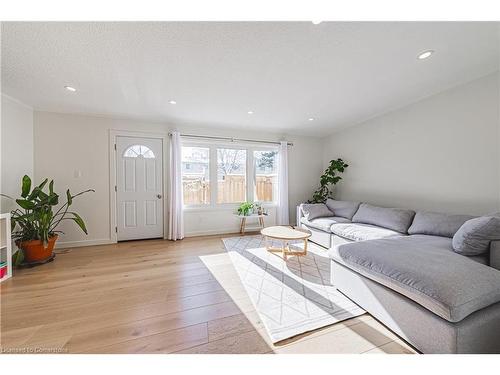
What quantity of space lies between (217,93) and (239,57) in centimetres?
84

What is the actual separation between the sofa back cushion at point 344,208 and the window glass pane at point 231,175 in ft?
6.37

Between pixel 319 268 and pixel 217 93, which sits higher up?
pixel 217 93

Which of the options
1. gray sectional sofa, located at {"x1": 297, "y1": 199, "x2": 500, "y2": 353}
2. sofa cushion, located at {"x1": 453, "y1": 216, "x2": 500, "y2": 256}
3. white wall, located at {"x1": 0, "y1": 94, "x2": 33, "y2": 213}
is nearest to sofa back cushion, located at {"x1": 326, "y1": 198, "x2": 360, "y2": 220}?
gray sectional sofa, located at {"x1": 297, "y1": 199, "x2": 500, "y2": 353}

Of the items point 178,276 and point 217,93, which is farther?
point 217,93

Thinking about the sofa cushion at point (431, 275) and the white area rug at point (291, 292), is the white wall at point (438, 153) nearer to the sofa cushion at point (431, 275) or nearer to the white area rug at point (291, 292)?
the sofa cushion at point (431, 275)

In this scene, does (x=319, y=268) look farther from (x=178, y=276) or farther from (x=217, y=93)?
(x=217, y=93)

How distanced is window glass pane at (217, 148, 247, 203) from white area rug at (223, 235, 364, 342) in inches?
64.3

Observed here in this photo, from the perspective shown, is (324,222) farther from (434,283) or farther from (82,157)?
(82,157)

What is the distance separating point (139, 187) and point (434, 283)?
4.19 m

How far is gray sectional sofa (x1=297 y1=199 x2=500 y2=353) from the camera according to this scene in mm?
1092

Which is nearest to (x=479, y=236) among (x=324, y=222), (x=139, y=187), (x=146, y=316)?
A: (x=324, y=222)

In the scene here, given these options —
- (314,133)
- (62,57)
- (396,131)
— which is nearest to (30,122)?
(62,57)

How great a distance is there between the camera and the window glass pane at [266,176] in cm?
462

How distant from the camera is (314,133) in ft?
15.5
